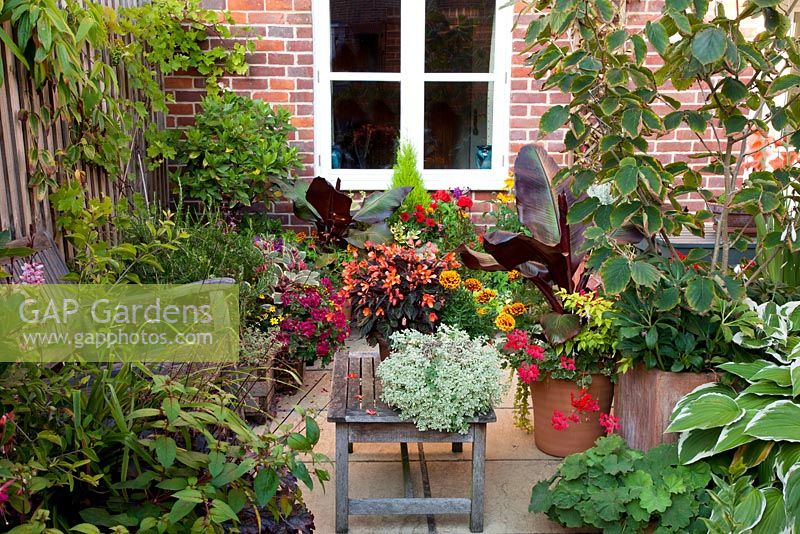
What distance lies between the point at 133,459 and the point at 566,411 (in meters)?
1.87

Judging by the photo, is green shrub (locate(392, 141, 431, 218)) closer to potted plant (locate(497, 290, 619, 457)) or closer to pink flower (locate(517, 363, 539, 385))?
potted plant (locate(497, 290, 619, 457))

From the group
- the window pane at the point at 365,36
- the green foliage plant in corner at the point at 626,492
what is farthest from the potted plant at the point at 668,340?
the window pane at the point at 365,36

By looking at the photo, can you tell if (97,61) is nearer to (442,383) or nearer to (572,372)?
(442,383)

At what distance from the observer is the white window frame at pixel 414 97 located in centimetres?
544

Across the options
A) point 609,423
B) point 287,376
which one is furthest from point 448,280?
point 287,376

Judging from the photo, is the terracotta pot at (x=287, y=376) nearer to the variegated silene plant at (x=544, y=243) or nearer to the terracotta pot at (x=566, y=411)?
the variegated silene plant at (x=544, y=243)

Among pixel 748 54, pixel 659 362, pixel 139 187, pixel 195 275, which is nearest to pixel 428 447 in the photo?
pixel 659 362

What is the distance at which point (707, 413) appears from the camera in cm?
226

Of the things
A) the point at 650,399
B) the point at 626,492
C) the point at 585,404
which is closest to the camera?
the point at 626,492

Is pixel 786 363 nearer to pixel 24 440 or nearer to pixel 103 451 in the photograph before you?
pixel 103 451

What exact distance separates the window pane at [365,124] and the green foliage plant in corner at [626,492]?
3.65m

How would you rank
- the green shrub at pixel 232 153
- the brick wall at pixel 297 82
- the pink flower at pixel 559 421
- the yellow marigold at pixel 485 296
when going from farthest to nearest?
the brick wall at pixel 297 82, the green shrub at pixel 232 153, the yellow marigold at pixel 485 296, the pink flower at pixel 559 421

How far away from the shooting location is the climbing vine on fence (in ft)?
9.62

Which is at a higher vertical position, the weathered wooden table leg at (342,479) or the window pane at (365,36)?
the window pane at (365,36)
